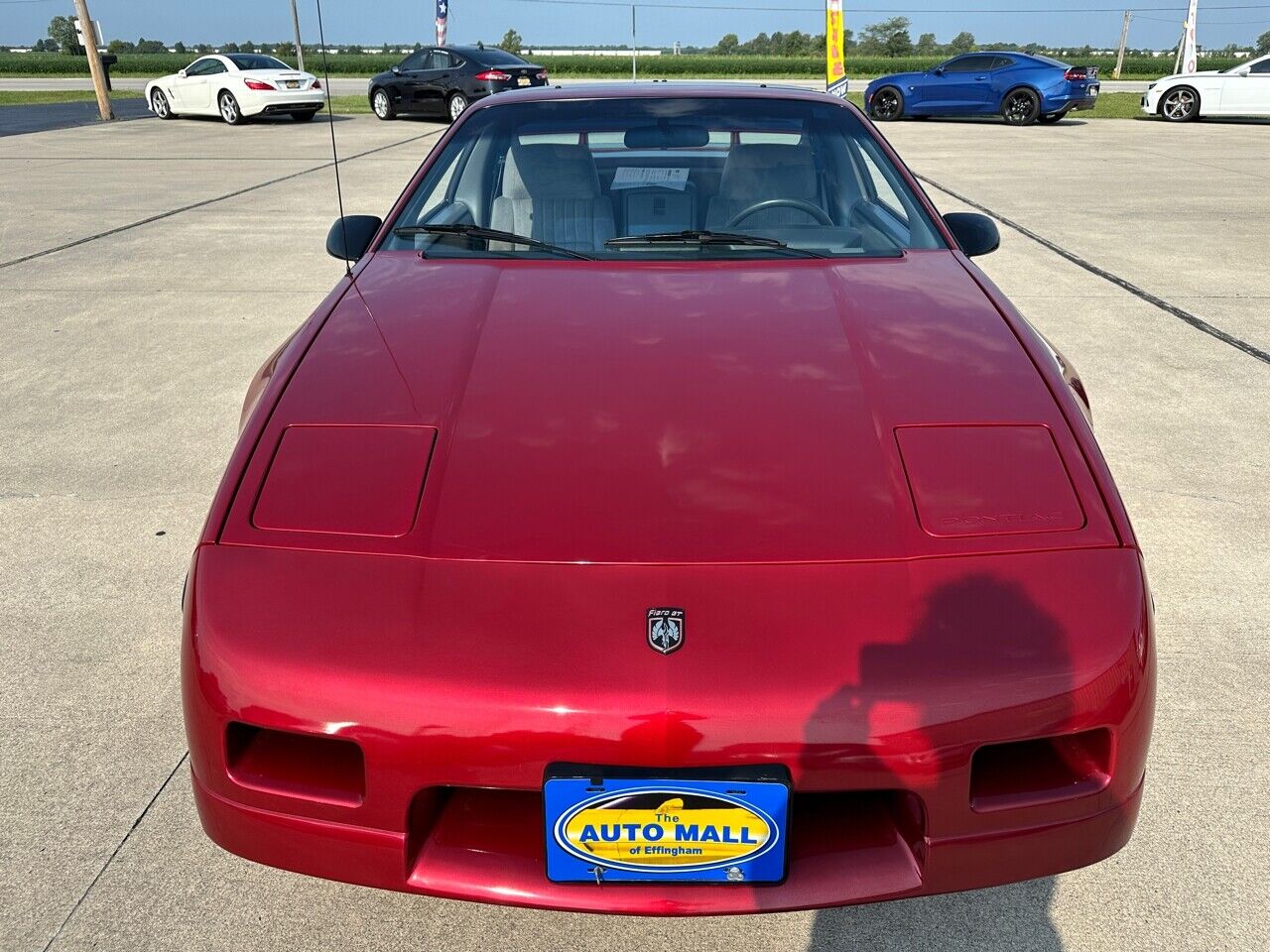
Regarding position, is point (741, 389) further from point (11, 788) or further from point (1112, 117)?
point (1112, 117)

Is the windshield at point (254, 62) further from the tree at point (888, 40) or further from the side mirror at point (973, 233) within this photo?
the tree at point (888, 40)

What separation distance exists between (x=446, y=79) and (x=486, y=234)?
56.9ft

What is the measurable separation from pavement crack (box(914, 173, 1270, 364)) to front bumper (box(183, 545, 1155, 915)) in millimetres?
4160

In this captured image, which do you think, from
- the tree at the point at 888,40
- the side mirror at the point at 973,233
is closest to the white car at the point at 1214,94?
the side mirror at the point at 973,233

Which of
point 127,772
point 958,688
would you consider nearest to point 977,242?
point 958,688

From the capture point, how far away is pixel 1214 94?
1769 centimetres

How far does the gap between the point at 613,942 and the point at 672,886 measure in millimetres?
349

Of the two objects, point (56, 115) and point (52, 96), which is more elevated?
point (52, 96)

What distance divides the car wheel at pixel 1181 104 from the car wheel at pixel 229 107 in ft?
54.1

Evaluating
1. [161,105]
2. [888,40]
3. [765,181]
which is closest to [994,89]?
[161,105]

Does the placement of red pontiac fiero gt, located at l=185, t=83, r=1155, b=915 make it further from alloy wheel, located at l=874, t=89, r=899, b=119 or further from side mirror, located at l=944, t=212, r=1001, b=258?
alloy wheel, located at l=874, t=89, r=899, b=119

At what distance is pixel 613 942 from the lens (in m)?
1.81

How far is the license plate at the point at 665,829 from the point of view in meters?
1.48

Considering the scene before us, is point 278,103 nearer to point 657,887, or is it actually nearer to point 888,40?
point 657,887
